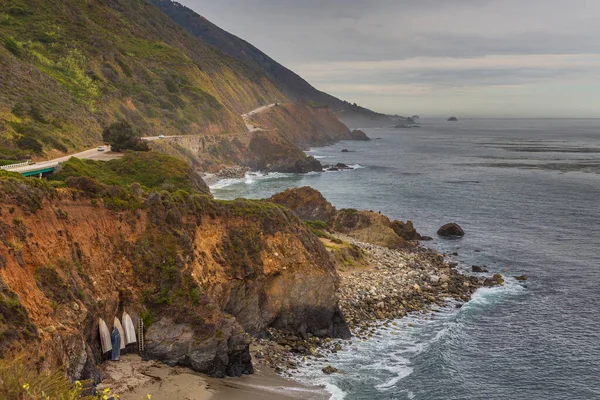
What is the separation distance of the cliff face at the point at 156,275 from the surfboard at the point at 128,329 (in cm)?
52

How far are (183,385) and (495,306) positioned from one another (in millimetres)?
30730

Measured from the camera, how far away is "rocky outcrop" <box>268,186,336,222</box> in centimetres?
7812

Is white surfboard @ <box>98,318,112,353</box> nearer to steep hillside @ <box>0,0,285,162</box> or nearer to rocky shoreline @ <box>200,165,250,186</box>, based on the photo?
steep hillside @ <box>0,0,285,162</box>

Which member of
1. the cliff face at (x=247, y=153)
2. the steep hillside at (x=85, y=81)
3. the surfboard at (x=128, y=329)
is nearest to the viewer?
the surfboard at (x=128, y=329)

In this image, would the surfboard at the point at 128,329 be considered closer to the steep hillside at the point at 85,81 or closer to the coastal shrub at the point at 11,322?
the coastal shrub at the point at 11,322

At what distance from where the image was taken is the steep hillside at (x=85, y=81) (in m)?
71.3

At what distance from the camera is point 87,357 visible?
82.3 feet

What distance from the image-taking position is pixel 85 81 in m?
104

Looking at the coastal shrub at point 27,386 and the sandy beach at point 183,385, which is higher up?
the coastal shrub at point 27,386

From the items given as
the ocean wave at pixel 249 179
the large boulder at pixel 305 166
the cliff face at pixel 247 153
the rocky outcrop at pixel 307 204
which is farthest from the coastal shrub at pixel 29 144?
the large boulder at pixel 305 166

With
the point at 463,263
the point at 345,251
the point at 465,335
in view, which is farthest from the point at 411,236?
the point at 465,335

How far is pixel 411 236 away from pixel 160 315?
48.1m

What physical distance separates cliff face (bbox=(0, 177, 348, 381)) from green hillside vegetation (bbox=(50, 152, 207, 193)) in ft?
59.1

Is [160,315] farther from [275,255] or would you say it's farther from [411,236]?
[411,236]
